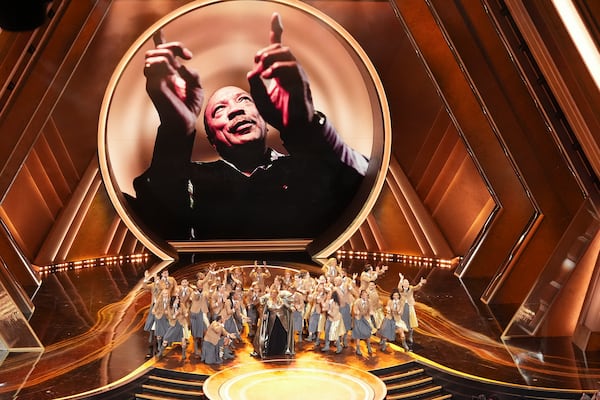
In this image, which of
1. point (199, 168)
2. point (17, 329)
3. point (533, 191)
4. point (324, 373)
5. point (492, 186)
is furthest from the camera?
point (199, 168)

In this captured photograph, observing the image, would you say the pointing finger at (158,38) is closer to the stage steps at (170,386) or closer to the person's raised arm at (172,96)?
the person's raised arm at (172,96)

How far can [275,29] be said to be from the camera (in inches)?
824

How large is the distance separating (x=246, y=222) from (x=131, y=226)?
3.38 meters

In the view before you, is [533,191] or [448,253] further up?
[448,253]

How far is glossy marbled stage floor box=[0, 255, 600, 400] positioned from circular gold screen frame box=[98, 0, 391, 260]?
4629 millimetres

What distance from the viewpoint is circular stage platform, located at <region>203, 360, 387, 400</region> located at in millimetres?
10281

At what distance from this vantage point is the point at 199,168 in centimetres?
2095

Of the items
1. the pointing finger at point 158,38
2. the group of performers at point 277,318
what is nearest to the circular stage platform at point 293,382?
the group of performers at point 277,318

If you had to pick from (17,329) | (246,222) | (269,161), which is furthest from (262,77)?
(17,329)

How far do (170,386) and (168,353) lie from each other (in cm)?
130

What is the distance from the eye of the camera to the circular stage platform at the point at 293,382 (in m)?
10.3

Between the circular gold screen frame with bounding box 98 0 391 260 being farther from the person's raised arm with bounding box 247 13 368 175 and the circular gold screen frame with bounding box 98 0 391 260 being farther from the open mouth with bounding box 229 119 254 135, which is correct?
the open mouth with bounding box 229 119 254 135

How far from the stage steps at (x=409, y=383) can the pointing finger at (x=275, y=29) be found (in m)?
11.7

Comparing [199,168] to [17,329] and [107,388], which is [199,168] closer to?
[17,329]
